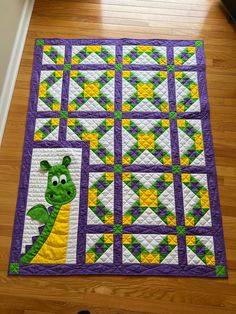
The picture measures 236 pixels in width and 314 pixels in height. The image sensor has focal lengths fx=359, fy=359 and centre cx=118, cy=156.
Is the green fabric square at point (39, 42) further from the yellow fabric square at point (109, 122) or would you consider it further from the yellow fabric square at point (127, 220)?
the yellow fabric square at point (127, 220)

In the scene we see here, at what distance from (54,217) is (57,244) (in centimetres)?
11

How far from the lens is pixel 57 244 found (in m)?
1.47

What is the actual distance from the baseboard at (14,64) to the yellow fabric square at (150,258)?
84cm

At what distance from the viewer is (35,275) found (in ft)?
4.68

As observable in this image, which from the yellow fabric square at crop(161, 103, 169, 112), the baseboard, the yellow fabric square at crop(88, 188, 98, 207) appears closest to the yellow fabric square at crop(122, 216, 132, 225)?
the yellow fabric square at crop(88, 188, 98, 207)

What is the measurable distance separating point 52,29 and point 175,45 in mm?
665

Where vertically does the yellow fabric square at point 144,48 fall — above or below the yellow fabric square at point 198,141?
above

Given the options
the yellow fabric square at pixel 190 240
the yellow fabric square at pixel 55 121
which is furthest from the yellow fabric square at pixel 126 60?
the yellow fabric square at pixel 190 240

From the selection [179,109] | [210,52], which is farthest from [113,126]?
[210,52]

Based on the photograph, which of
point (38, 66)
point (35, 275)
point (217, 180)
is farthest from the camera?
point (38, 66)

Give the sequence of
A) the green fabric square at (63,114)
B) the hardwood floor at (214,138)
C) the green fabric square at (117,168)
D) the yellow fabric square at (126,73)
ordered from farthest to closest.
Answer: the yellow fabric square at (126,73) < the green fabric square at (63,114) < the green fabric square at (117,168) < the hardwood floor at (214,138)

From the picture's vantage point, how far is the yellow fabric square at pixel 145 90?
1.76 meters

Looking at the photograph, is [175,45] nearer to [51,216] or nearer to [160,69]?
[160,69]


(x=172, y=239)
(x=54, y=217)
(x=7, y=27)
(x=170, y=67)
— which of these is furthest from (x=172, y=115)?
(x=7, y=27)
